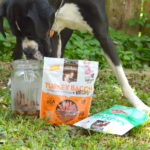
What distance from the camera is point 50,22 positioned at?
8.41 feet

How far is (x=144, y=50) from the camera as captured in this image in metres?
4.84

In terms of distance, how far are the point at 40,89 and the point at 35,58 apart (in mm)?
332

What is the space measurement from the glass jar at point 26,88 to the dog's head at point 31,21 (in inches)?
10.2

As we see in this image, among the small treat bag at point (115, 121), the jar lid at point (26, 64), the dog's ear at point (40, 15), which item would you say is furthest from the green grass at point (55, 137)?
the dog's ear at point (40, 15)

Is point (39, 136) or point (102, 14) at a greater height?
point (102, 14)

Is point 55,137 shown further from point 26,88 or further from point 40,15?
point 40,15

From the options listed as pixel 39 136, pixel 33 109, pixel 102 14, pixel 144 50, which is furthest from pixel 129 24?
pixel 39 136

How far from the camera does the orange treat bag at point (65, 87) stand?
7.43 ft

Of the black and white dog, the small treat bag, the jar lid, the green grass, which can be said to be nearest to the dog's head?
the black and white dog

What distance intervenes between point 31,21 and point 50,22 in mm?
158

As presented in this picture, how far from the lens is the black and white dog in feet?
8.12

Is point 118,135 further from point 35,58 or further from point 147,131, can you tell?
point 35,58

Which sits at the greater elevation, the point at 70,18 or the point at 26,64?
the point at 70,18

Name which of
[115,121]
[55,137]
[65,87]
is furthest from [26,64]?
[115,121]
